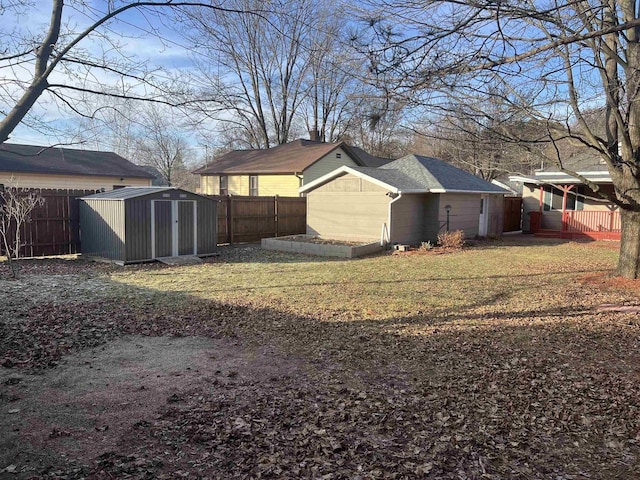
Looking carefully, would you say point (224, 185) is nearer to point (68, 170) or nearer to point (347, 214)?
point (68, 170)

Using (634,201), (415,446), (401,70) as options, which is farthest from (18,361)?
(634,201)

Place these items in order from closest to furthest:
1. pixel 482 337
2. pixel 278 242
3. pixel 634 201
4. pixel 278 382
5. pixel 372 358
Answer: pixel 278 382 → pixel 372 358 → pixel 482 337 → pixel 634 201 → pixel 278 242

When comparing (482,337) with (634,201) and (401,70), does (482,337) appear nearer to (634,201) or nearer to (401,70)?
(401,70)

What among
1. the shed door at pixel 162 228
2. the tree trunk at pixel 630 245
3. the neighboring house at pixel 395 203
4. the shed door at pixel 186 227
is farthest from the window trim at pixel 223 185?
the tree trunk at pixel 630 245

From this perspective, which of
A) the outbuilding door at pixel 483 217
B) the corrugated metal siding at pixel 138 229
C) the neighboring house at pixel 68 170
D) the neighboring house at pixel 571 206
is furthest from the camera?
the neighboring house at pixel 68 170

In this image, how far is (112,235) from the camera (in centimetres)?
1285

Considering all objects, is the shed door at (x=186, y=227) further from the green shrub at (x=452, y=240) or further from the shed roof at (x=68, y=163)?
the shed roof at (x=68, y=163)

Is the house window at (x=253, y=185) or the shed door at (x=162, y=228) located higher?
the house window at (x=253, y=185)

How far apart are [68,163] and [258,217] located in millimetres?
13060

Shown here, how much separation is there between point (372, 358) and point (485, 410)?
63.9 inches

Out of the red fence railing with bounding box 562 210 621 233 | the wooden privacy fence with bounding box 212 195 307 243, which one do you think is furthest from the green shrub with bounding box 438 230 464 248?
the red fence railing with bounding box 562 210 621 233

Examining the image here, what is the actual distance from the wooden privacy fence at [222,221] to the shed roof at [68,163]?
9.51m

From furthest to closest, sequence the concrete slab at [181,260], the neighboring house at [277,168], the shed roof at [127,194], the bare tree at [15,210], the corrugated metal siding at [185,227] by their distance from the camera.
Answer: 1. the neighboring house at [277,168]
2. the corrugated metal siding at [185,227]
3. the concrete slab at [181,260]
4. the shed roof at [127,194]
5. the bare tree at [15,210]

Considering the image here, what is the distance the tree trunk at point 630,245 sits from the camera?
32.8 ft
